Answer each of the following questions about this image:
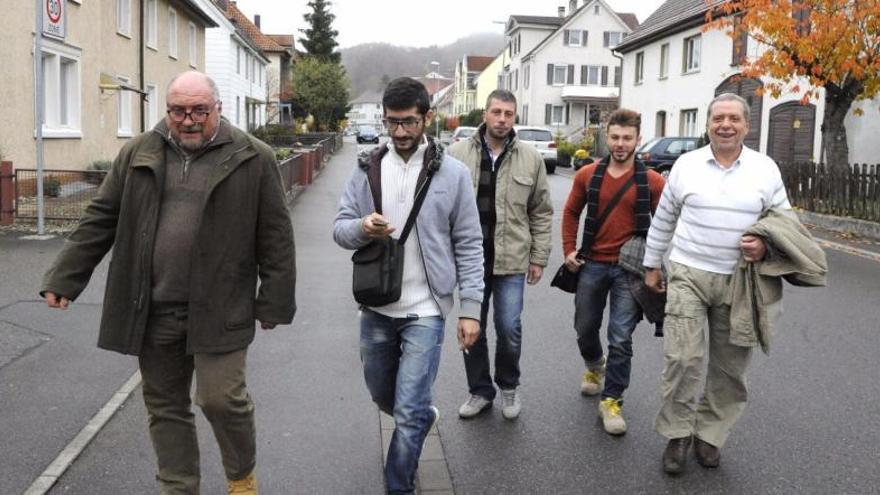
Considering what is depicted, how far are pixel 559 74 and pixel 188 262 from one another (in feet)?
196

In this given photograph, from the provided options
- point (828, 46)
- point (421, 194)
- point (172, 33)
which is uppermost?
point (172, 33)

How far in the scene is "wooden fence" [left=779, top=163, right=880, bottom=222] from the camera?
553 inches

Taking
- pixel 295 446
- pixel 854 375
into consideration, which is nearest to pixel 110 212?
pixel 295 446

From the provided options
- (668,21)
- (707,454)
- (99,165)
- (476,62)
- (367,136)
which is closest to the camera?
(707,454)

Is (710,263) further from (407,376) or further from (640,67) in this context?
(640,67)

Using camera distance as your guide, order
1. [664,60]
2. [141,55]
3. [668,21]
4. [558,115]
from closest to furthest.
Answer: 1. [141,55]
2. [668,21]
3. [664,60]
4. [558,115]

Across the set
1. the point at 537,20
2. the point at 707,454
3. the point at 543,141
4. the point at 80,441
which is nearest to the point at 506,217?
the point at 707,454

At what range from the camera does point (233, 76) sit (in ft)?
141

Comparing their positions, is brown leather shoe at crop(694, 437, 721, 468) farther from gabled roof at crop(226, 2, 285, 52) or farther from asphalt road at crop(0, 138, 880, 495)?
gabled roof at crop(226, 2, 285, 52)

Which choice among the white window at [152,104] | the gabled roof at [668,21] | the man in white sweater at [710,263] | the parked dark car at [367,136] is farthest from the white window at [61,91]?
the parked dark car at [367,136]

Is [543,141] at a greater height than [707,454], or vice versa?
[543,141]

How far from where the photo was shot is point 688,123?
106ft

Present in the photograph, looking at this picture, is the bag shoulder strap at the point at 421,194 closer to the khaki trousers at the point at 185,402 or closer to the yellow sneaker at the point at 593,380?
the khaki trousers at the point at 185,402

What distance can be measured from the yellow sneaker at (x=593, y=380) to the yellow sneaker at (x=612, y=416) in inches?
19.3
